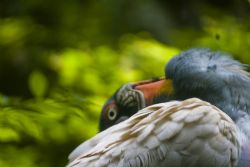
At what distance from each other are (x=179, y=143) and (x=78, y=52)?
1.40m

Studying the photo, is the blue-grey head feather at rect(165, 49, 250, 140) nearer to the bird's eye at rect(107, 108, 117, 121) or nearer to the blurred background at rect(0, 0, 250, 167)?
the bird's eye at rect(107, 108, 117, 121)

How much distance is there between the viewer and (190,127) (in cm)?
231

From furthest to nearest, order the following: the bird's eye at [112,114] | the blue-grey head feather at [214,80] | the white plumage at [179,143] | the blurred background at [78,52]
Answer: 1. the blurred background at [78,52]
2. the bird's eye at [112,114]
3. the blue-grey head feather at [214,80]
4. the white plumage at [179,143]

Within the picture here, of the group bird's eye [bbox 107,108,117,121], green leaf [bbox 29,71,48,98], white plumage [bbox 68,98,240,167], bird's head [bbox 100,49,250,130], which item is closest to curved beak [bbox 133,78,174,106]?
bird's head [bbox 100,49,250,130]

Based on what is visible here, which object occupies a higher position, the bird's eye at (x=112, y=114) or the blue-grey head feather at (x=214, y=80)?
the blue-grey head feather at (x=214, y=80)

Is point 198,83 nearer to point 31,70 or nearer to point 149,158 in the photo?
point 149,158

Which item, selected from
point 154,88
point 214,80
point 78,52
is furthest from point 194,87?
point 78,52

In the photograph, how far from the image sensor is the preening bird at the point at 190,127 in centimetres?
228

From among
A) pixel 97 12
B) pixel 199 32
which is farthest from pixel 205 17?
pixel 97 12

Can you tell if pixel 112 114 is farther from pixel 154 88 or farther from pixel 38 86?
pixel 38 86

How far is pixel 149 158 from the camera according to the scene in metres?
2.27

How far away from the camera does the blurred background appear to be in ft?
10.6

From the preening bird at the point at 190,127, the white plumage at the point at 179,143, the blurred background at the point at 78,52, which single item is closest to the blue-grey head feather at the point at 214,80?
the preening bird at the point at 190,127

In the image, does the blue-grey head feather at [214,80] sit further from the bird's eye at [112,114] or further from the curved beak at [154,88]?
the bird's eye at [112,114]
